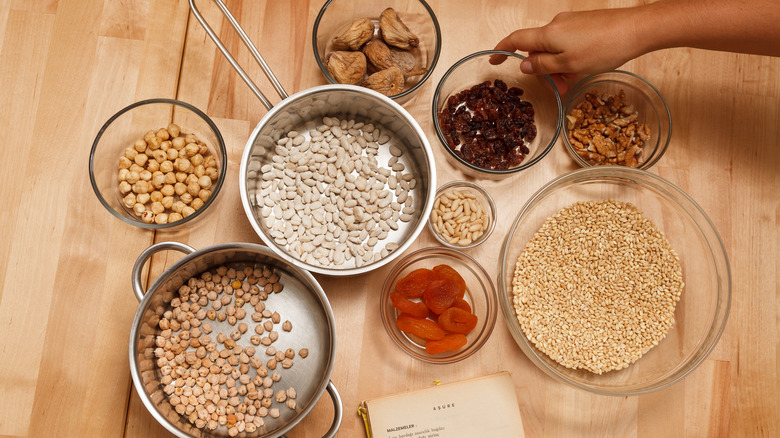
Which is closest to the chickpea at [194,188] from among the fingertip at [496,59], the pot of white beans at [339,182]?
the pot of white beans at [339,182]

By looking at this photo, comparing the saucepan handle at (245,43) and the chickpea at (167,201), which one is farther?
the chickpea at (167,201)

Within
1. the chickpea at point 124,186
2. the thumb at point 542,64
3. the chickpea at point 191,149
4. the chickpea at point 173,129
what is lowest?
the chickpea at point 124,186

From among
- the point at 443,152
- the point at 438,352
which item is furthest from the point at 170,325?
the point at 443,152

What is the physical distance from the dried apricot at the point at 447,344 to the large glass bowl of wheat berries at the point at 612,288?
0.11 m

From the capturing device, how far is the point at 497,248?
106 cm

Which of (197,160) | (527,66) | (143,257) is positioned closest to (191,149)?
(197,160)

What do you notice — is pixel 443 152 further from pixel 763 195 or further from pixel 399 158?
pixel 763 195

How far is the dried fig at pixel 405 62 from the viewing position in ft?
3.43

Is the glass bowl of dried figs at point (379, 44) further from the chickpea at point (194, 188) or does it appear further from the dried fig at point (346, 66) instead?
the chickpea at point (194, 188)

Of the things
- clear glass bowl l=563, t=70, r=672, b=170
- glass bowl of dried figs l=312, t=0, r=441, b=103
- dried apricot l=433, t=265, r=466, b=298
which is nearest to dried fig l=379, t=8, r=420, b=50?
glass bowl of dried figs l=312, t=0, r=441, b=103

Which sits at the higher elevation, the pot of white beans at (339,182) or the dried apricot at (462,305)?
the pot of white beans at (339,182)

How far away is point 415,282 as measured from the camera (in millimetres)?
998

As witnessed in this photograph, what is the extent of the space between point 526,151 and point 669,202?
339 millimetres

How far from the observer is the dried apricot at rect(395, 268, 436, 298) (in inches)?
39.3
